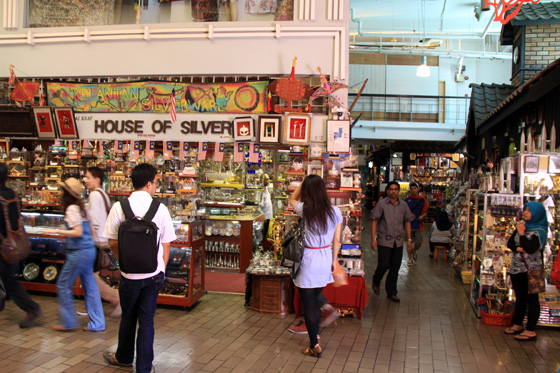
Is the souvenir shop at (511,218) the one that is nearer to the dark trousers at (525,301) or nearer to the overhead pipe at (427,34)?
the dark trousers at (525,301)

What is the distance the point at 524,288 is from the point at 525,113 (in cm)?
442

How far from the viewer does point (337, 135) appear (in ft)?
19.9

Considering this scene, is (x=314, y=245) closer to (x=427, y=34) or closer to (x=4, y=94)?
(x=4, y=94)

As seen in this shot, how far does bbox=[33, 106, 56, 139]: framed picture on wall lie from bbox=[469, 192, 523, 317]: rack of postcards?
691 centimetres

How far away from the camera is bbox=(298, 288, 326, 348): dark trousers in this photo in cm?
412

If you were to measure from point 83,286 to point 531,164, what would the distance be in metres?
5.57

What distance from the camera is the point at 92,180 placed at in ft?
16.1

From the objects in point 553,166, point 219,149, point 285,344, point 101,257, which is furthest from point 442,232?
point 101,257

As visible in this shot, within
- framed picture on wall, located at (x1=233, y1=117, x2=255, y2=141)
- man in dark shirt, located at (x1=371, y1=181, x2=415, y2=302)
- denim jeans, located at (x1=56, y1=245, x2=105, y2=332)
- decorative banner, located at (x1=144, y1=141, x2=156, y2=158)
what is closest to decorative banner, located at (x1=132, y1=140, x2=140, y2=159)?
decorative banner, located at (x1=144, y1=141, x2=156, y2=158)

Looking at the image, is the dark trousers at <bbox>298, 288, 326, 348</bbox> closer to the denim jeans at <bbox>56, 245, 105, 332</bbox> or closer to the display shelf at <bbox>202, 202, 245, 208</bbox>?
the denim jeans at <bbox>56, 245, 105, 332</bbox>

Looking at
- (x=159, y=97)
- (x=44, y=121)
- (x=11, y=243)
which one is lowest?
(x=11, y=243)

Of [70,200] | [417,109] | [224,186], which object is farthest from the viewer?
[417,109]

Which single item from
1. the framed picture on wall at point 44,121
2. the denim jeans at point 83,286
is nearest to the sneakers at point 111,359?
the denim jeans at point 83,286

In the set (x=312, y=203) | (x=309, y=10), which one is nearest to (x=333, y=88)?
(x=309, y=10)
